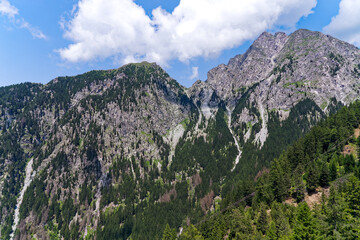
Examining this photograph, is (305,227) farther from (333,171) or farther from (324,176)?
(333,171)

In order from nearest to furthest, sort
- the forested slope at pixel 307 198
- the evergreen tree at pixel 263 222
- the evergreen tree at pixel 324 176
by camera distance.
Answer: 1. the forested slope at pixel 307 198
2. the evergreen tree at pixel 263 222
3. the evergreen tree at pixel 324 176

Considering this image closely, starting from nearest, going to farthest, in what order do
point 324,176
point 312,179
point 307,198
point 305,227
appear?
1. point 305,227
2. point 307,198
3. point 312,179
4. point 324,176

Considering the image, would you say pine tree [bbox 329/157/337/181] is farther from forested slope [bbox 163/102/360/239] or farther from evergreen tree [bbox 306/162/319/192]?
evergreen tree [bbox 306/162/319/192]

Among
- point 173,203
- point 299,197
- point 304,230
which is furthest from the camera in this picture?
point 173,203

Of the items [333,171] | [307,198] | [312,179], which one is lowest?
[307,198]

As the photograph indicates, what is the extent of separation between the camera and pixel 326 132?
89000 millimetres

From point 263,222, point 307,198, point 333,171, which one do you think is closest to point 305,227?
point 263,222

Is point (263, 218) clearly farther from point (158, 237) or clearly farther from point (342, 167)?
point (158, 237)

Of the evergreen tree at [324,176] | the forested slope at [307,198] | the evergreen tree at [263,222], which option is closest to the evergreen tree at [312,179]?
the forested slope at [307,198]

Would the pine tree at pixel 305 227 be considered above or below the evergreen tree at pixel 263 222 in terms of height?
above

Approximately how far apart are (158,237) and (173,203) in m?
36.7

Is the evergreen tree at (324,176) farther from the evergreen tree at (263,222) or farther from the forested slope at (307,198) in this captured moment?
the evergreen tree at (263,222)

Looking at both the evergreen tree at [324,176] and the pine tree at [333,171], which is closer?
the evergreen tree at [324,176]

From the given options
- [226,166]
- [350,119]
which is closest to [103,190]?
[226,166]
